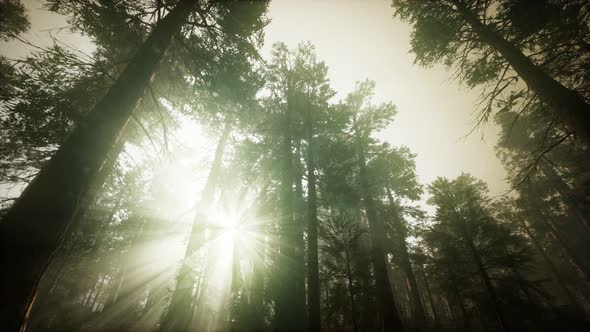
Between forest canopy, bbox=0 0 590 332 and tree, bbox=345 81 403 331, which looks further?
tree, bbox=345 81 403 331

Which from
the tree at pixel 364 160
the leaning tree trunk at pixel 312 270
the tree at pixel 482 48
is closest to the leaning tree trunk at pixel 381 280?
the tree at pixel 364 160

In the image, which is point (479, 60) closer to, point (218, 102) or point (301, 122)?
point (301, 122)

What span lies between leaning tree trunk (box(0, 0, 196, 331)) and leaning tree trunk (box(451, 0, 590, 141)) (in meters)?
9.82

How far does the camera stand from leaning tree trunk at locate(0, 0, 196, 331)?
8.04 ft

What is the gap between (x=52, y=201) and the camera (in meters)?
2.92

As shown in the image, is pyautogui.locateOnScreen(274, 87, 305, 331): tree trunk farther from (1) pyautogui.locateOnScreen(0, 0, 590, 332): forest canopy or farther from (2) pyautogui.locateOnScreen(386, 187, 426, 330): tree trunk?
(2) pyautogui.locateOnScreen(386, 187, 426, 330): tree trunk

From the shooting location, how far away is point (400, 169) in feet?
46.5

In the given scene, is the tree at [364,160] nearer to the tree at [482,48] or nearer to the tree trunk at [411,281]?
the tree trunk at [411,281]

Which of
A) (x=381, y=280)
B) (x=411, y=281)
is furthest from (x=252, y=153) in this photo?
(x=411, y=281)

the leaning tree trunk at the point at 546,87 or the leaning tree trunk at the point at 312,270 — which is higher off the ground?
the leaning tree trunk at the point at 546,87

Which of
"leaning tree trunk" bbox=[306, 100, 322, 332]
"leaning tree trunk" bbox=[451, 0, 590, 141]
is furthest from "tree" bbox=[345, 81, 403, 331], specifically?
"leaning tree trunk" bbox=[451, 0, 590, 141]

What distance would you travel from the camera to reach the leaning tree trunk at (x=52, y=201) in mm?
2451

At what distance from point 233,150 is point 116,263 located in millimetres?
28311

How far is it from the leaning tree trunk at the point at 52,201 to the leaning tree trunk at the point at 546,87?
9815 mm
